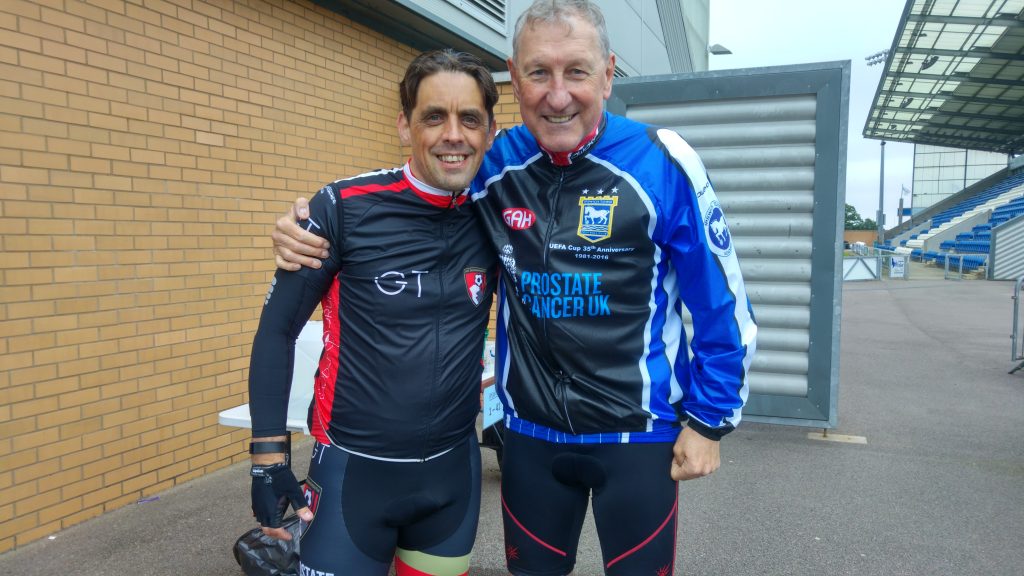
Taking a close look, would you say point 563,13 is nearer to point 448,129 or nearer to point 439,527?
point 448,129

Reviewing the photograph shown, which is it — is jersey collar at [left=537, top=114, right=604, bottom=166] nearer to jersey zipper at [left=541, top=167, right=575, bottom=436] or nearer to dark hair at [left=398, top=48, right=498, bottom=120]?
jersey zipper at [left=541, top=167, right=575, bottom=436]

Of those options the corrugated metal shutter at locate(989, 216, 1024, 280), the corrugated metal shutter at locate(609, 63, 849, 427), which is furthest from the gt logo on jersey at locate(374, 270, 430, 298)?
the corrugated metal shutter at locate(989, 216, 1024, 280)

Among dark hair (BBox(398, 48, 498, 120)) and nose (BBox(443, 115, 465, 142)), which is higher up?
dark hair (BBox(398, 48, 498, 120))

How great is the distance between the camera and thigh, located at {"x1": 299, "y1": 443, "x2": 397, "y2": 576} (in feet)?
6.11

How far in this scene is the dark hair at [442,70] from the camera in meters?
1.89

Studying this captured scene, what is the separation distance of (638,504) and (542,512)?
30 centimetres

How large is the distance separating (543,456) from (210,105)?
3661 millimetres

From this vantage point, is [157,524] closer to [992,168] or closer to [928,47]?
[928,47]

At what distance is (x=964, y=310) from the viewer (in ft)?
47.4

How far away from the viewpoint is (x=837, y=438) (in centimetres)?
565

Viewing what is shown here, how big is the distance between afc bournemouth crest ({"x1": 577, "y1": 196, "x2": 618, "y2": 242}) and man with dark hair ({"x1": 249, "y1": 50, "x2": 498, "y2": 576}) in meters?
0.36

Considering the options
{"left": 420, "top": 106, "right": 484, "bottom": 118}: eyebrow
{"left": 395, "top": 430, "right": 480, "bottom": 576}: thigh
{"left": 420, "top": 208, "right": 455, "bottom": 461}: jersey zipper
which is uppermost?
{"left": 420, "top": 106, "right": 484, "bottom": 118}: eyebrow

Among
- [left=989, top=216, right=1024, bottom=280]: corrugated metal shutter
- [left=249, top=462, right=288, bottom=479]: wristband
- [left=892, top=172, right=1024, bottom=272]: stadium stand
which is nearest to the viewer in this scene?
[left=249, top=462, right=288, bottom=479]: wristband

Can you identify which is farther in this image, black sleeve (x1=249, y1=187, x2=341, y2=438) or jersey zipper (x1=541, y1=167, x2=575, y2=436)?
Answer: jersey zipper (x1=541, y1=167, x2=575, y2=436)
